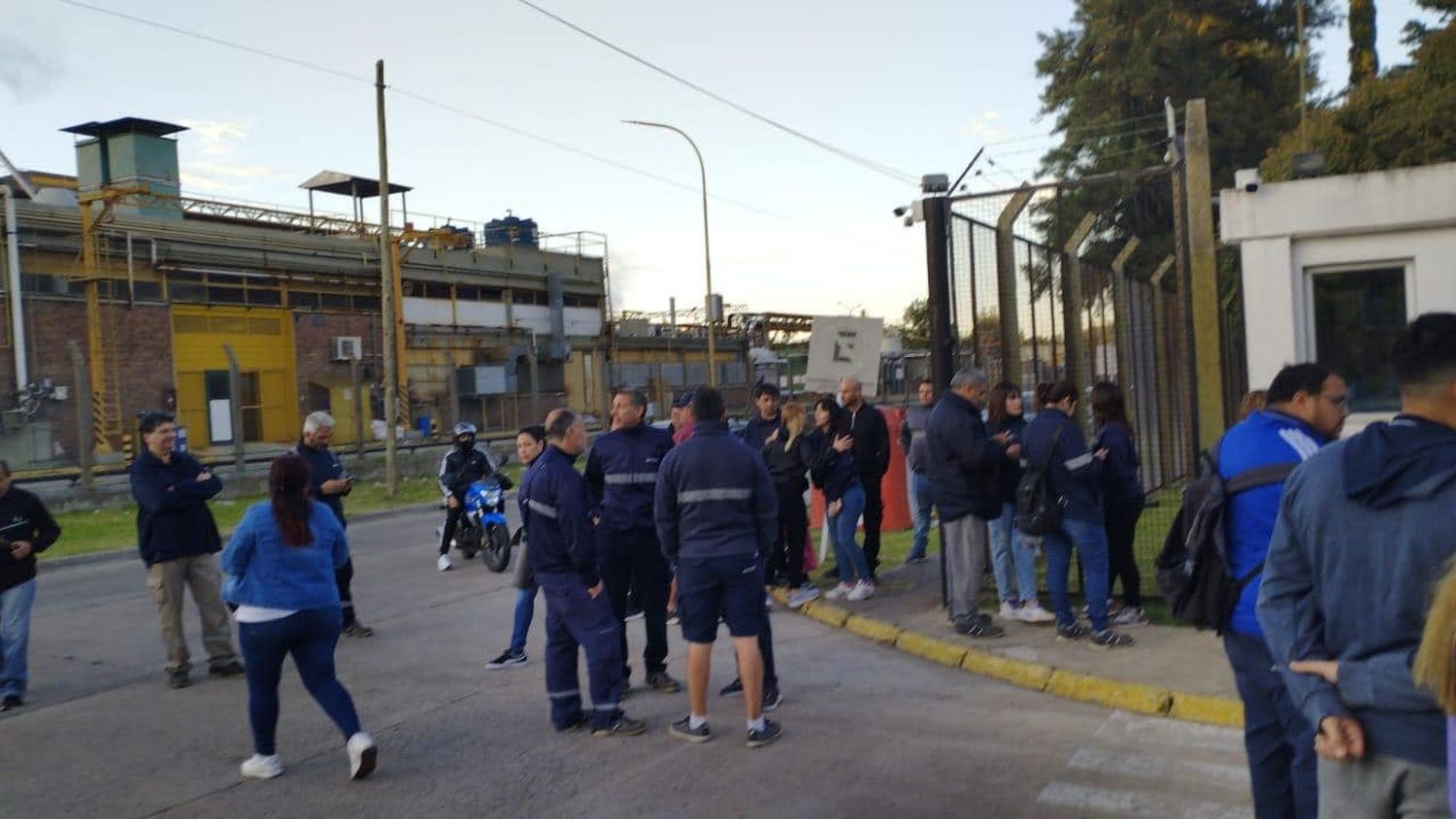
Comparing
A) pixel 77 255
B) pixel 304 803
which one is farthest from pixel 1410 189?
pixel 77 255

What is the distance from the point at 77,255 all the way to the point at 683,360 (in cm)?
2409

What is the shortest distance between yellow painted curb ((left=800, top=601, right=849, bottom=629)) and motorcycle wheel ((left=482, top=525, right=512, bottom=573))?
4.25 m

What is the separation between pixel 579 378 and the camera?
47.8m

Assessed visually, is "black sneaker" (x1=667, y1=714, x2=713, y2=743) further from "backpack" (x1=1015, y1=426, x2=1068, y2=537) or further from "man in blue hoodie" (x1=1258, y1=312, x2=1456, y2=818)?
"man in blue hoodie" (x1=1258, y1=312, x2=1456, y2=818)

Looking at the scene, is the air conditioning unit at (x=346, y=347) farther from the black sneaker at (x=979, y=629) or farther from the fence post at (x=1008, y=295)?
the black sneaker at (x=979, y=629)

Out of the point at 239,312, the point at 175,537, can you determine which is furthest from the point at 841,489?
the point at 239,312

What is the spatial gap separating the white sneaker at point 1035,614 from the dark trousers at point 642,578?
2816mm

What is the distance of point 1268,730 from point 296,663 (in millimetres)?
4509

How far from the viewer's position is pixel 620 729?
682 cm

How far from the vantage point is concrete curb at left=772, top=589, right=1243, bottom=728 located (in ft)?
22.7

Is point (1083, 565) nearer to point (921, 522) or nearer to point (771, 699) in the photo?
point (771, 699)

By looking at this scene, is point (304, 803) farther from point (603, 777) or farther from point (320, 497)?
point (320, 497)

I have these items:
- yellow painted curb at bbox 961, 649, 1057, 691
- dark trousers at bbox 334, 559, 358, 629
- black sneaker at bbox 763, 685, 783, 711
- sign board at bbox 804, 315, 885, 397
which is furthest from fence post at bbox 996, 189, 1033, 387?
dark trousers at bbox 334, 559, 358, 629

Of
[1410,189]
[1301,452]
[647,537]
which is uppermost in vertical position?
[1410,189]
